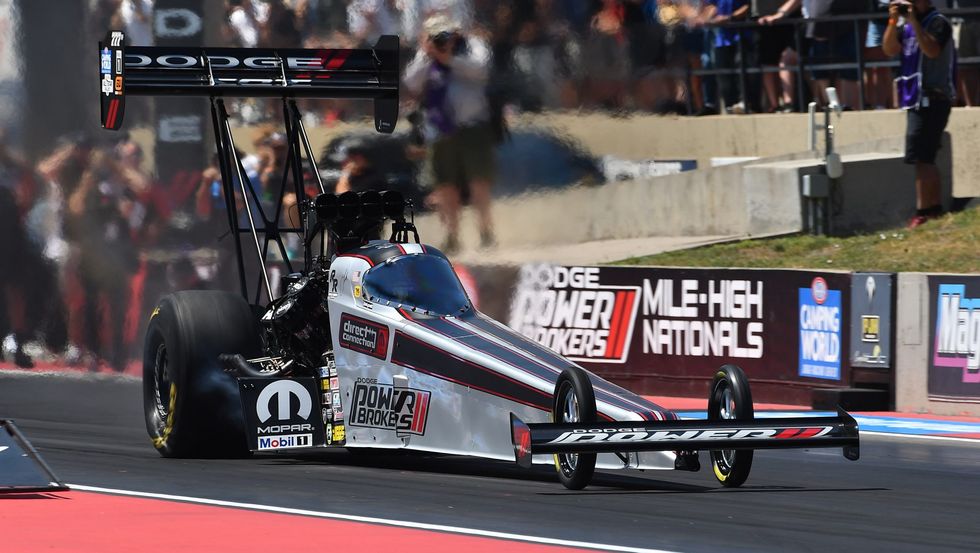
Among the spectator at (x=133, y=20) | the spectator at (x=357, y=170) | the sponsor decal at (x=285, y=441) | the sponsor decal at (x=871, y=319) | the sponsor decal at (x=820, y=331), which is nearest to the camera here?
the sponsor decal at (x=285, y=441)

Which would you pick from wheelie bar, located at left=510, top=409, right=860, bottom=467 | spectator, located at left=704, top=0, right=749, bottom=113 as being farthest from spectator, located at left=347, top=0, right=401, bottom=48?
wheelie bar, located at left=510, top=409, right=860, bottom=467

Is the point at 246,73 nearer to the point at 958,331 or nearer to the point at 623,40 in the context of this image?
the point at 958,331

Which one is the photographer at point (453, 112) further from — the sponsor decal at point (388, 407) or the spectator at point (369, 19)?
the sponsor decal at point (388, 407)

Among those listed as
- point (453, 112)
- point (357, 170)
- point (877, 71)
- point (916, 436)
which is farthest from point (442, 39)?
point (916, 436)

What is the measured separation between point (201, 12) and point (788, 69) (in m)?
6.95

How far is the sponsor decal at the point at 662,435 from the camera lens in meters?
8.66

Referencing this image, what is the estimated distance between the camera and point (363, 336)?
10.4 metres

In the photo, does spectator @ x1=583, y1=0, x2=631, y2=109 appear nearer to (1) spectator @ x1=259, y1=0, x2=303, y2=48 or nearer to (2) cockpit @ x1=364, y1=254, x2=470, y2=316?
(1) spectator @ x1=259, y1=0, x2=303, y2=48

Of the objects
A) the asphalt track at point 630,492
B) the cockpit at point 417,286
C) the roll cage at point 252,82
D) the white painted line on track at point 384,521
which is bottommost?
the asphalt track at point 630,492

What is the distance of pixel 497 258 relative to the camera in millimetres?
17781

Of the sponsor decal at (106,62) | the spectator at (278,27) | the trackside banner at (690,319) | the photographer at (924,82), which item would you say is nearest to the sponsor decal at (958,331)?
the trackside banner at (690,319)

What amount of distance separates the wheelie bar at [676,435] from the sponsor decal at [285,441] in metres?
2.17

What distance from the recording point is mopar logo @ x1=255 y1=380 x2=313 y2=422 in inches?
426

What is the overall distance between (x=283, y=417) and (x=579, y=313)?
5.99 metres
